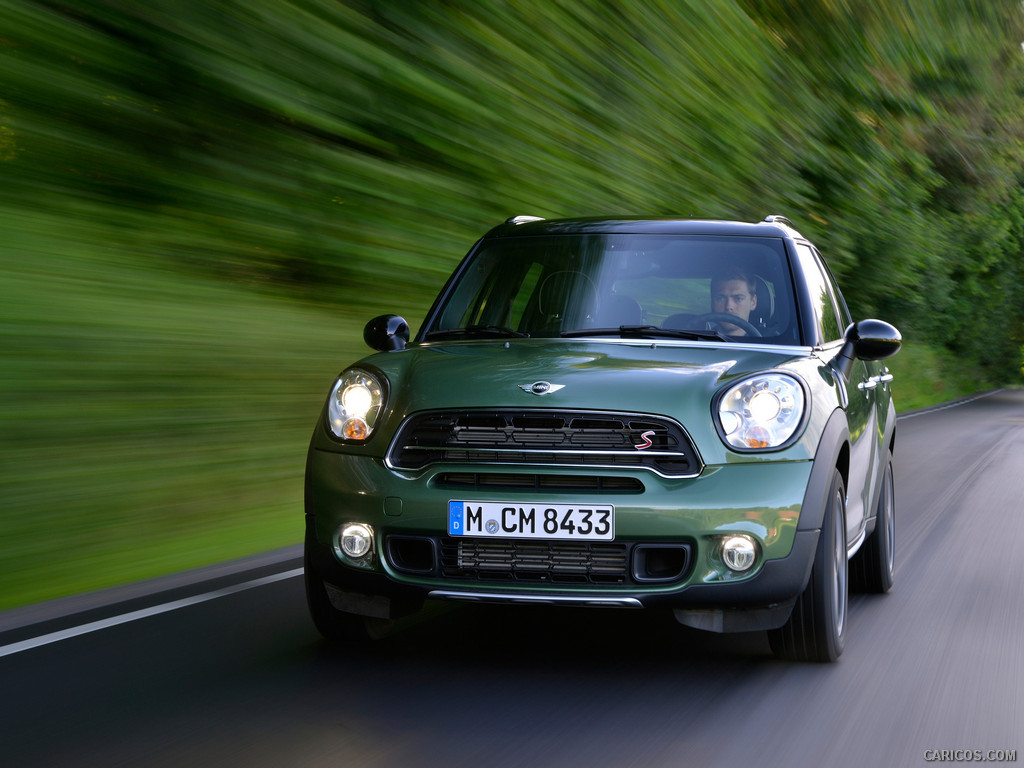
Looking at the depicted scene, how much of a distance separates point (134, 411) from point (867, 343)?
4.06 metres

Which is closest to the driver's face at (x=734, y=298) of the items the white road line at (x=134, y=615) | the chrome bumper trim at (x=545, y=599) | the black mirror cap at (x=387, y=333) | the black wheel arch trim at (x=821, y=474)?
the black wheel arch trim at (x=821, y=474)

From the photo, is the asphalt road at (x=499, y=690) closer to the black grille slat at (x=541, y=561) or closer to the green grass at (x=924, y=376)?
the black grille slat at (x=541, y=561)

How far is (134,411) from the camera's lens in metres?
7.55

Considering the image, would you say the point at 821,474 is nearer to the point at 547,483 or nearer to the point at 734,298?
the point at 547,483

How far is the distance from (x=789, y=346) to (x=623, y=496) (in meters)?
1.22

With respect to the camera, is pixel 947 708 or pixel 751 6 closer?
pixel 947 708

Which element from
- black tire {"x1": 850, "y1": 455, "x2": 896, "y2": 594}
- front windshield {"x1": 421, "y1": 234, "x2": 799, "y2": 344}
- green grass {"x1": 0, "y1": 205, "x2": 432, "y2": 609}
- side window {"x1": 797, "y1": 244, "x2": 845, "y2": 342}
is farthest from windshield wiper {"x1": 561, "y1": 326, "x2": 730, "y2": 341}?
green grass {"x1": 0, "y1": 205, "x2": 432, "y2": 609}

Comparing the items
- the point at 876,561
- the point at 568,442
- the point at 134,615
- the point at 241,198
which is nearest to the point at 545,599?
the point at 568,442

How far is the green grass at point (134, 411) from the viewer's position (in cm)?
666

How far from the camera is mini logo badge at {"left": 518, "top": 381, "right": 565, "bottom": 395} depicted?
4684 mm

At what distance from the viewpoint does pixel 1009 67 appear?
38750 mm

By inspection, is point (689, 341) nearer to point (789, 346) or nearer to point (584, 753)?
point (789, 346)

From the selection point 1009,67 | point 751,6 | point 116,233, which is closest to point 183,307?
point 116,233

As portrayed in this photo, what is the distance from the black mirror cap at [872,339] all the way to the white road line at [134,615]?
9.83 feet
